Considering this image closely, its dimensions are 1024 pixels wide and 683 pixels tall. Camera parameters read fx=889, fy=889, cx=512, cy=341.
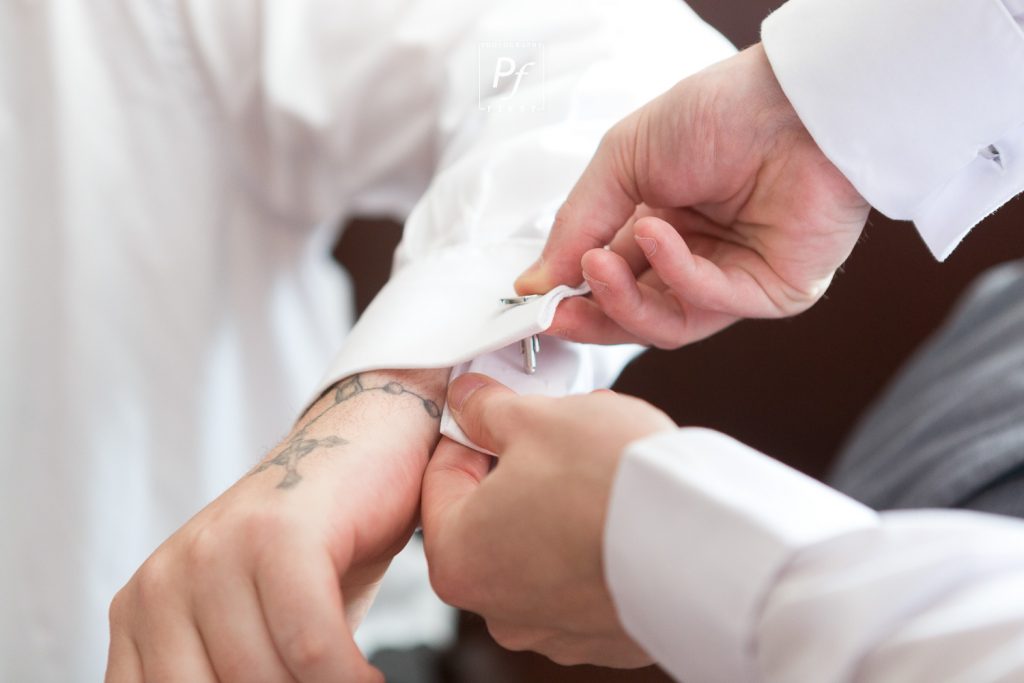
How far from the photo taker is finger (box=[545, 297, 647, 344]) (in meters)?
0.54

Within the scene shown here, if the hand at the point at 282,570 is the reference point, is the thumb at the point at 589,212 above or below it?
above

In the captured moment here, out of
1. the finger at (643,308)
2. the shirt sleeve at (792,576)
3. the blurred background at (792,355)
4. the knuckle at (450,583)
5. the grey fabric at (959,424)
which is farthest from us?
the blurred background at (792,355)

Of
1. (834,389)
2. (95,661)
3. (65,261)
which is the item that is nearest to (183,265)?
(65,261)

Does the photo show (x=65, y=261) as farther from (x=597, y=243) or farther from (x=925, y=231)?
(x=925, y=231)

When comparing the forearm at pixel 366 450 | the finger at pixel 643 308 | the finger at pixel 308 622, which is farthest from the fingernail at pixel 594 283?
the finger at pixel 308 622

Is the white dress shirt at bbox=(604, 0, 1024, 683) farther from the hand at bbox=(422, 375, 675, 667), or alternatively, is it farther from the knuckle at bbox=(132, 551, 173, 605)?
the knuckle at bbox=(132, 551, 173, 605)

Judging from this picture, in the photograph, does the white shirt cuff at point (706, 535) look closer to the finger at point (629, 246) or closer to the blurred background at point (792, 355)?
the finger at point (629, 246)

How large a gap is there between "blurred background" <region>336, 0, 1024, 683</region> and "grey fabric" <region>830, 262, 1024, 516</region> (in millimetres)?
88

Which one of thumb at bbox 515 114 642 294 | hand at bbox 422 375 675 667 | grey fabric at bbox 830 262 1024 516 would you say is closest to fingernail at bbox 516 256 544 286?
thumb at bbox 515 114 642 294

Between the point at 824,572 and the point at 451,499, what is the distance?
19cm

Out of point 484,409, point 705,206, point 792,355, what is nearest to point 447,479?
point 484,409

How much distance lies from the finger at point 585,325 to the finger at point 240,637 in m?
0.23

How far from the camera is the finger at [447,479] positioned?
0.44m

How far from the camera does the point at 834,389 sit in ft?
3.45
